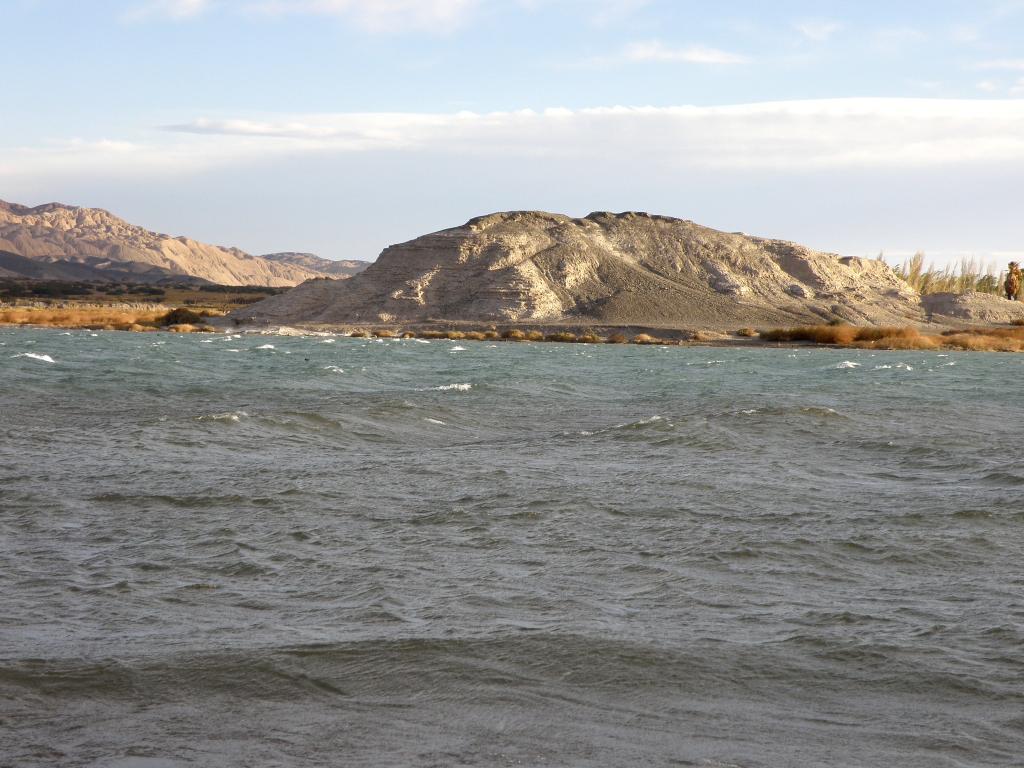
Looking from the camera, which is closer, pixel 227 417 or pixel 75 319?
pixel 227 417

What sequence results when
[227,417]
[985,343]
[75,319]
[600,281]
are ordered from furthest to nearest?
[600,281]
[75,319]
[985,343]
[227,417]

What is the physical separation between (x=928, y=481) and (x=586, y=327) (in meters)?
85.4

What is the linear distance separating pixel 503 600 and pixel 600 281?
107 m

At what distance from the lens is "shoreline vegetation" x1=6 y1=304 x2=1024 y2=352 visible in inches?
3728

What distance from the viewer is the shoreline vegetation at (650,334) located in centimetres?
9469

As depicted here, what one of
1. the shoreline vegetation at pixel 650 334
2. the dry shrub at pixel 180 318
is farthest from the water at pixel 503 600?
the dry shrub at pixel 180 318

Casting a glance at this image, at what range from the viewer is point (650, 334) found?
9981 cm

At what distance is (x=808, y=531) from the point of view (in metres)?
11.4

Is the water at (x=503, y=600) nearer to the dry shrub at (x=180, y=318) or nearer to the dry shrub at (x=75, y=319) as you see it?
the dry shrub at (x=75, y=319)

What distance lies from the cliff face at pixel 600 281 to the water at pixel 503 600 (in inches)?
3454

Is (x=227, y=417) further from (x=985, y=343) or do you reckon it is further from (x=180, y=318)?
(x=180, y=318)

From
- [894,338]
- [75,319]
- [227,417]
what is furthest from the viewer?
[75,319]

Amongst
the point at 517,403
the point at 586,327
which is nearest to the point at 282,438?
the point at 517,403

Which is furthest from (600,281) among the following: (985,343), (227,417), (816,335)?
(227,417)
